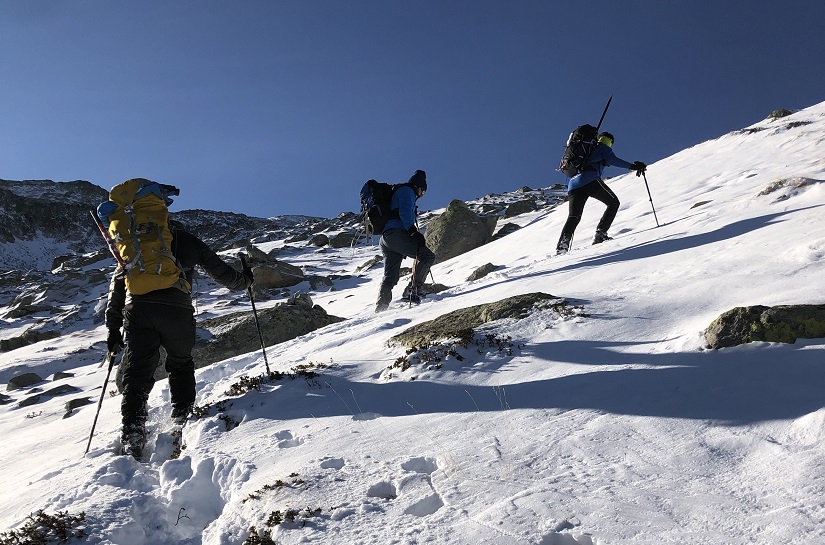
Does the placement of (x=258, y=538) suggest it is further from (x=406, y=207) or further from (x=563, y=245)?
(x=563, y=245)

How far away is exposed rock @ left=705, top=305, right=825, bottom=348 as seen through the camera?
3.46m

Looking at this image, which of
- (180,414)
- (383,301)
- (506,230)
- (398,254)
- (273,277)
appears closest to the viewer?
(180,414)

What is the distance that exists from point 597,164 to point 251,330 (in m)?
8.47

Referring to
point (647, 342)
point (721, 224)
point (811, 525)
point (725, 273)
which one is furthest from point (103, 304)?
point (721, 224)

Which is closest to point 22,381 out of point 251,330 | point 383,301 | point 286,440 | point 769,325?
point 251,330

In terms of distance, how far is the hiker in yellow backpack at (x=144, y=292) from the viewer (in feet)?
14.4

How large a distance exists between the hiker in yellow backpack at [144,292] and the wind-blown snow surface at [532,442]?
1.77 ft

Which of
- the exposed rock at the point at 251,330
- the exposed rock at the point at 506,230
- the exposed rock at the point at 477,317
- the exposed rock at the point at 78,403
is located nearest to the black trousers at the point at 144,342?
the exposed rock at the point at 477,317

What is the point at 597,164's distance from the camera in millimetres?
10297

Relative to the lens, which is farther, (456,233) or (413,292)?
(456,233)

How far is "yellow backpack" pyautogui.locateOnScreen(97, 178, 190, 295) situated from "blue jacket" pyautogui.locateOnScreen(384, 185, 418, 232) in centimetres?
426

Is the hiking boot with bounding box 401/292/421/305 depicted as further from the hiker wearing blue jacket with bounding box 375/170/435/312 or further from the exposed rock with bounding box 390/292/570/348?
the exposed rock with bounding box 390/292/570/348

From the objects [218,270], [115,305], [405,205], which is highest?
[405,205]

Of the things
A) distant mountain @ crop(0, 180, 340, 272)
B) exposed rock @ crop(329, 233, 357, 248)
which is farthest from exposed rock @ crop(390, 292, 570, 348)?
distant mountain @ crop(0, 180, 340, 272)
